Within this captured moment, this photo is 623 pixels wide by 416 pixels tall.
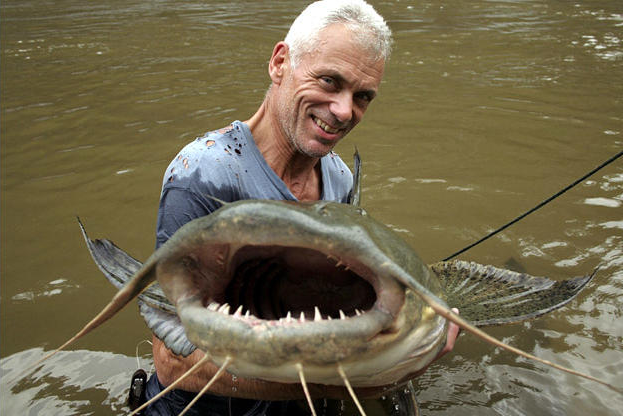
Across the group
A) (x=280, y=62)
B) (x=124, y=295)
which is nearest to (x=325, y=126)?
(x=280, y=62)

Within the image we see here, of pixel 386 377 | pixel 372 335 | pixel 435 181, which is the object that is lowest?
pixel 435 181

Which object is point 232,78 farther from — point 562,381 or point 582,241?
point 562,381

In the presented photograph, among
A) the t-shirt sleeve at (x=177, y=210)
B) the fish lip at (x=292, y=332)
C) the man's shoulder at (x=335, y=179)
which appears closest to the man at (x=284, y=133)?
the t-shirt sleeve at (x=177, y=210)

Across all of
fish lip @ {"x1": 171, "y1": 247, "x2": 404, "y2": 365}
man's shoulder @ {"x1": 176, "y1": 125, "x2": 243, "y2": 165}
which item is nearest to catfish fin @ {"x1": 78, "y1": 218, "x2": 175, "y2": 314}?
man's shoulder @ {"x1": 176, "y1": 125, "x2": 243, "y2": 165}

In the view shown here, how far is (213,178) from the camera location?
1600mm

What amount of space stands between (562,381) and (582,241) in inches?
48.1

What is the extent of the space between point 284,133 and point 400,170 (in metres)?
2.45

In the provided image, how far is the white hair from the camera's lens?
170 centimetres

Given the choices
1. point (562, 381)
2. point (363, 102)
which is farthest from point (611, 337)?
point (363, 102)

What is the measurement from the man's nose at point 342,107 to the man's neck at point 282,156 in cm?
20

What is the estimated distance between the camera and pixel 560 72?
655 cm

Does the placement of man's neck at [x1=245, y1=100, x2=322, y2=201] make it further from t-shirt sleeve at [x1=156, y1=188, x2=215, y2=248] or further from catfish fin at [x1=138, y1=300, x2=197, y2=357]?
catfish fin at [x1=138, y1=300, x2=197, y2=357]

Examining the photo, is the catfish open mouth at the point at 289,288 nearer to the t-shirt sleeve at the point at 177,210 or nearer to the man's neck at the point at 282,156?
the t-shirt sleeve at the point at 177,210

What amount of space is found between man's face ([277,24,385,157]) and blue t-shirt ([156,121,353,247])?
0.16 meters
